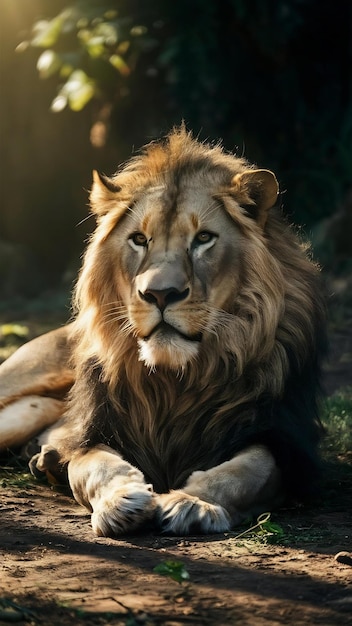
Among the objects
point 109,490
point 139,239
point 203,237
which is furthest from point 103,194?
point 109,490

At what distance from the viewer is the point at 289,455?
4.25m

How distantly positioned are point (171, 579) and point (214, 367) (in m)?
1.27

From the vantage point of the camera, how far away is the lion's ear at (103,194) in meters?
4.61

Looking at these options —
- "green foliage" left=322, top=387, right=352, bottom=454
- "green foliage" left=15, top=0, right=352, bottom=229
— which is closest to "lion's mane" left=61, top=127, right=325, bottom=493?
"green foliage" left=322, top=387, right=352, bottom=454

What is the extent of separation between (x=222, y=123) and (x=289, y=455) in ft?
21.4

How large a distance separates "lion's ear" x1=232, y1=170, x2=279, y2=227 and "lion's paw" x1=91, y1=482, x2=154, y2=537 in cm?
124

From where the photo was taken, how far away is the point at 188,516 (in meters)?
3.78

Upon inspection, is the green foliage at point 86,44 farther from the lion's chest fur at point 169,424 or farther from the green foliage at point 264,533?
the green foliage at point 264,533

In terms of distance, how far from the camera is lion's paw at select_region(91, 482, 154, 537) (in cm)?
380

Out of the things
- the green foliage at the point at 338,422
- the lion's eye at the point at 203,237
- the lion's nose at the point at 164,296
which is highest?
the lion's eye at the point at 203,237

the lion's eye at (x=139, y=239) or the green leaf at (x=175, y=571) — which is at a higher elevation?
the lion's eye at (x=139, y=239)

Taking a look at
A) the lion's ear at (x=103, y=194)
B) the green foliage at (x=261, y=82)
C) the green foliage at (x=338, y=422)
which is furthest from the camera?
the green foliage at (x=261, y=82)

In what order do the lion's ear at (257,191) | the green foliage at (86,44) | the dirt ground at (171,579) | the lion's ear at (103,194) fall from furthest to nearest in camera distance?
the green foliage at (86,44)
the lion's ear at (103,194)
the lion's ear at (257,191)
the dirt ground at (171,579)

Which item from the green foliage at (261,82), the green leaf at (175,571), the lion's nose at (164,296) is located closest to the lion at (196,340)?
the lion's nose at (164,296)
